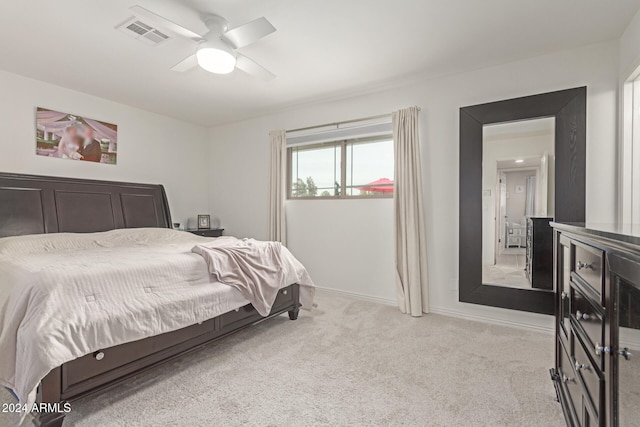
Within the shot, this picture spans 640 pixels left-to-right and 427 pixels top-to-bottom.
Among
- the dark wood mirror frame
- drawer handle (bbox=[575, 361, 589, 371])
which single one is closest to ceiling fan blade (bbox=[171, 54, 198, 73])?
the dark wood mirror frame

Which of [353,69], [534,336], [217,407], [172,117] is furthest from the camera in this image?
[172,117]

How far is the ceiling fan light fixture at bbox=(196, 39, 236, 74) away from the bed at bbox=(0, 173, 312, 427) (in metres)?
1.45

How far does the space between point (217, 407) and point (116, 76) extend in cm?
334

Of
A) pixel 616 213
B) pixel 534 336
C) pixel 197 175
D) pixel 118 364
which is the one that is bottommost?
pixel 534 336

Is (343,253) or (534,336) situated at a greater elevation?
(343,253)

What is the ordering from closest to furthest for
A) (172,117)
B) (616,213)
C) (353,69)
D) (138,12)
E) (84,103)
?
1. (138,12)
2. (616,213)
3. (353,69)
4. (84,103)
5. (172,117)

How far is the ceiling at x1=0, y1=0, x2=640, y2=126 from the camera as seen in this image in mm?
2211

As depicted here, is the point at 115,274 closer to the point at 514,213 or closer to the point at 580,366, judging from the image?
the point at 580,366

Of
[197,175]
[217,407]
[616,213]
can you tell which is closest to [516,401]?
[217,407]

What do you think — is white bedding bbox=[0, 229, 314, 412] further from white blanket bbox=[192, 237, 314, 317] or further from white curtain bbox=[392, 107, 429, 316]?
white curtain bbox=[392, 107, 429, 316]

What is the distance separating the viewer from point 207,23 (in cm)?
234

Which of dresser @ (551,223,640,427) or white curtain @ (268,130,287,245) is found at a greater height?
white curtain @ (268,130,287,245)

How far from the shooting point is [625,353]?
91cm

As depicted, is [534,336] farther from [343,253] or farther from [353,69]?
[353,69]
